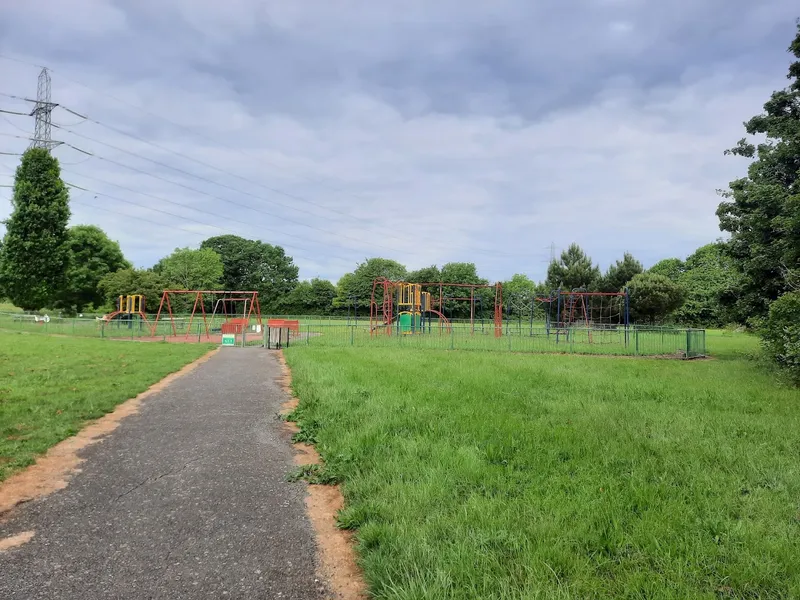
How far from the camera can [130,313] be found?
29.5m

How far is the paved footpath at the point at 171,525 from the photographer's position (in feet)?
9.73

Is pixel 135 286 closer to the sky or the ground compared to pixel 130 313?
closer to the sky

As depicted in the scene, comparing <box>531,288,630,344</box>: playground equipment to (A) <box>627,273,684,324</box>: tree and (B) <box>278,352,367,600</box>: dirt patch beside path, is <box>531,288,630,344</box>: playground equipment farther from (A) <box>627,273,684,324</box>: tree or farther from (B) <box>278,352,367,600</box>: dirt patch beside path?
(B) <box>278,352,367,600</box>: dirt patch beside path

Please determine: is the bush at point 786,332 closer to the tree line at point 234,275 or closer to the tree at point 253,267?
the tree line at point 234,275

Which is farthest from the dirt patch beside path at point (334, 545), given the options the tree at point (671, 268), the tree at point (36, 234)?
the tree at point (671, 268)

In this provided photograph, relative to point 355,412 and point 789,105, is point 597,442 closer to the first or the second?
point 355,412

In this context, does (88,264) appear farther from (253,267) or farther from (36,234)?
(253,267)

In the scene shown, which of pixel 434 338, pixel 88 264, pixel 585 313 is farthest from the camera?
pixel 88 264

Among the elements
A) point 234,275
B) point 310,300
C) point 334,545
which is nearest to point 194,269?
point 234,275

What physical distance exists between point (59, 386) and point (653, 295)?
42.5 m

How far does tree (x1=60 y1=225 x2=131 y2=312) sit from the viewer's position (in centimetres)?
4878

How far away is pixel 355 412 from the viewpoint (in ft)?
23.6

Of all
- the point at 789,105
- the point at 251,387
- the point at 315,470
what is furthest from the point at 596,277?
the point at 315,470

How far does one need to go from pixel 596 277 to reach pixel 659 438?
178 ft
